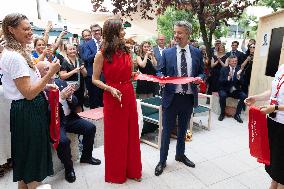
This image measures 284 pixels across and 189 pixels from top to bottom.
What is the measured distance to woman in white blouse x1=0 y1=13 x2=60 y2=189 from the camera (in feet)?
7.55

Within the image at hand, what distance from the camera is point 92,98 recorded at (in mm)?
5844

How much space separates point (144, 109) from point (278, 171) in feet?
9.70

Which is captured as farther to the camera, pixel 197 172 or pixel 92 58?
pixel 92 58

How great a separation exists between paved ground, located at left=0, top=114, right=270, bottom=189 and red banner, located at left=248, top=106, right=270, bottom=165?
99cm

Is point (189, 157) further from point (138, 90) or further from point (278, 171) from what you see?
point (138, 90)

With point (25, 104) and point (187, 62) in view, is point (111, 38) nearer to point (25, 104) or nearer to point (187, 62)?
point (187, 62)

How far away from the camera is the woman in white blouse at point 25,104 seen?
2.30 m

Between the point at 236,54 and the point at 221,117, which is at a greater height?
the point at 236,54

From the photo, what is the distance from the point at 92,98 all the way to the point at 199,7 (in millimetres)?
3271

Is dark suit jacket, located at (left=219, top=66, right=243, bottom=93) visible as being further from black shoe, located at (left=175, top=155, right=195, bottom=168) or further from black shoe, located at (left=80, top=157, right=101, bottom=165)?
black shoe, located at (left=80, top=157, right=101, bottom=165)

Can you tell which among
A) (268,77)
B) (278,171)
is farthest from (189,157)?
(268,77)

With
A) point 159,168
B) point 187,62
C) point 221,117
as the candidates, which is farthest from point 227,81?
point 159,168

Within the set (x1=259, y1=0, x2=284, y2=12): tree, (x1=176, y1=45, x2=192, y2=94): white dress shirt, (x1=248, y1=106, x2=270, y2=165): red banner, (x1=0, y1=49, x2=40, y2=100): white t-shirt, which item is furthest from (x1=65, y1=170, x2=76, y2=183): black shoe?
(x1=259, y1=0, x2=284, y2=12): tree

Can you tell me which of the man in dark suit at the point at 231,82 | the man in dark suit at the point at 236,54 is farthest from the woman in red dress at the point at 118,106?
the man in dark suit at the point at 236,54
